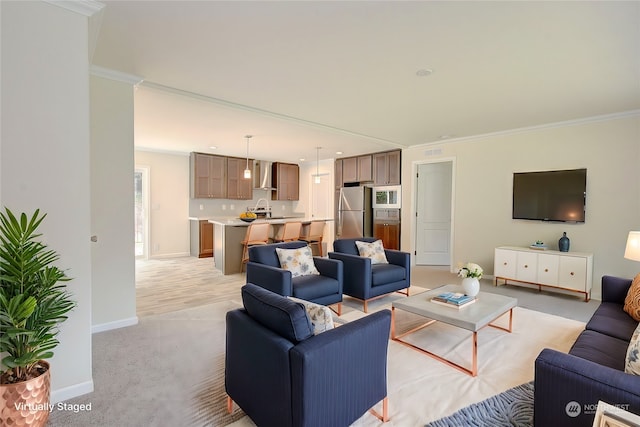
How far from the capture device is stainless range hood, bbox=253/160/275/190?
8.26 metres

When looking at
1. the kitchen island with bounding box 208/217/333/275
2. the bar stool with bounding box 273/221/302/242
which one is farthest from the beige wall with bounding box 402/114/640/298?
the kitchen island with bounding box 208/217/333/275

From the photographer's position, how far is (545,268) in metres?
4.29

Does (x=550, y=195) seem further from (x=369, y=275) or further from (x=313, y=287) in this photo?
(x=313, y=287)

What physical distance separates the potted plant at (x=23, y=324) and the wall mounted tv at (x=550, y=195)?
5.55 meters

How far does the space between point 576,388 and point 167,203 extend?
743 cm

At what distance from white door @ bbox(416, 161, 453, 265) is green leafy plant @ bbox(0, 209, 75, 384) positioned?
5.86 metres

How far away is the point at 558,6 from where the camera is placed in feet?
6.11

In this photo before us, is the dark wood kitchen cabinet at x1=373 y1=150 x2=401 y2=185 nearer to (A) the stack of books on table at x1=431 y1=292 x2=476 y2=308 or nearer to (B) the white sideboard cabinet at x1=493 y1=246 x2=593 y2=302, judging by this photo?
(B) the white sideboard cabinet at x1=493 y1=246 x2=593 y2=302

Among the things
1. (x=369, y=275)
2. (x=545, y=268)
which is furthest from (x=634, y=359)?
(x=545, y=268)

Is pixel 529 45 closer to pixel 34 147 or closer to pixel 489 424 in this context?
pixel 489 424

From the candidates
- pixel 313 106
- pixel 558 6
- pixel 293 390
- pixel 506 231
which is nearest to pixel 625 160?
pixel 506 231

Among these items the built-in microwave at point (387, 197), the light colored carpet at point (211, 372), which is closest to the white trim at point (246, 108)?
the built-in microwave at point (387, 197)

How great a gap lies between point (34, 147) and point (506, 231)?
5764 millimetres

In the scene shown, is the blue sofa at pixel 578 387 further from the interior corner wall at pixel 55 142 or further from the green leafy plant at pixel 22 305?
the interior corner wall at pixel 55 142
